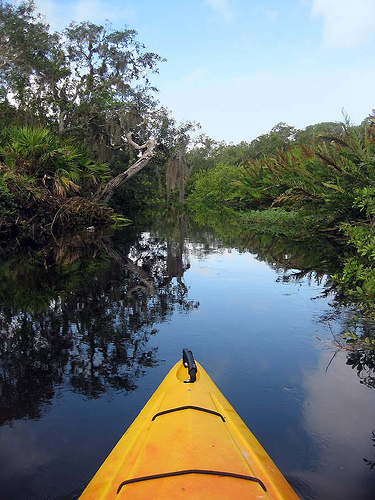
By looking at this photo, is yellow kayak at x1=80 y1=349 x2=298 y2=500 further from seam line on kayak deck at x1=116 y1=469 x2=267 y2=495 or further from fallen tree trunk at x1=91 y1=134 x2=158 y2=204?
fallen tree trunk at x1=91 y1=134 x2=158 y2=204

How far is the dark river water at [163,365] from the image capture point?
3.22 metres

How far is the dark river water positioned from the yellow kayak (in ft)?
2.33

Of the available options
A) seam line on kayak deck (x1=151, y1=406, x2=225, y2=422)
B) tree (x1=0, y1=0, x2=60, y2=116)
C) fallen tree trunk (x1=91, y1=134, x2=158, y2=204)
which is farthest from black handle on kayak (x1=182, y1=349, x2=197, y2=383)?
tree (x1=0, y1=0, x2=60, y2=116)

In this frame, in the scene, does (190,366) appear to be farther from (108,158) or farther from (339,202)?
(108,158)

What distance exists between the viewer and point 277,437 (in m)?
3.53

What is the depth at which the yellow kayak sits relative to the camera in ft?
6.68

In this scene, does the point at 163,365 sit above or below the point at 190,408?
below

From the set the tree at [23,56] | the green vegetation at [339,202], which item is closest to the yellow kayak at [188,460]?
the green vegetation at [339,202]

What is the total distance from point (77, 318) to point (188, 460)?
4645 mm

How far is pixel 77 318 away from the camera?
6527mm

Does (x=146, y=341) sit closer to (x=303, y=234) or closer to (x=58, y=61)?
(x=303, y=234)

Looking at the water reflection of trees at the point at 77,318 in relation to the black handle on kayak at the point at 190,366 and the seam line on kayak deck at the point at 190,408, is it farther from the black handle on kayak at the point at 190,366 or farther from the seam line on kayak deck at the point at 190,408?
the seam line on kayak deck at the point at 190,408

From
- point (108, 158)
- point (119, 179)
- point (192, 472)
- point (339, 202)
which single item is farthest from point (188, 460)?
point (108, 158)

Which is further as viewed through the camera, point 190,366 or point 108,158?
point 108,158
